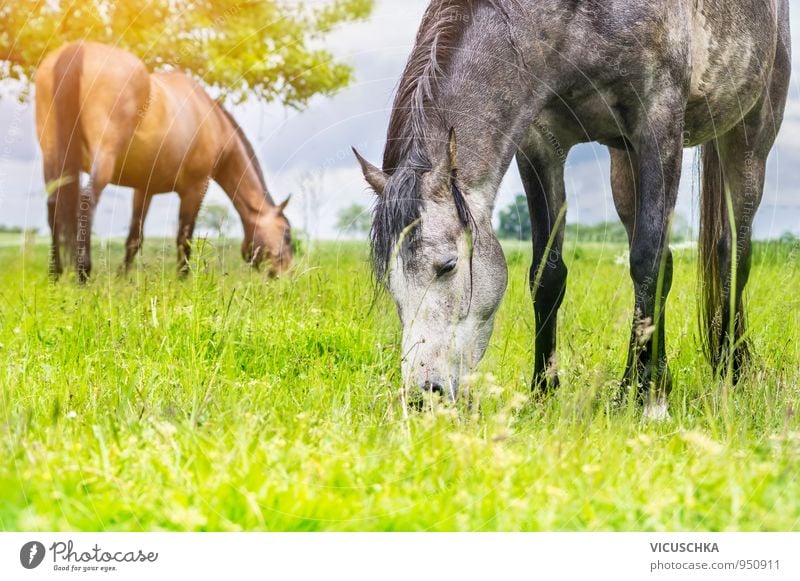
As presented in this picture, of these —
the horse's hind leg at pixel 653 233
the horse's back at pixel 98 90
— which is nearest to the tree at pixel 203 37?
the horse's back at pixel 98 90

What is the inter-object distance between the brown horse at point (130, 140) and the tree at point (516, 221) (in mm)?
1832

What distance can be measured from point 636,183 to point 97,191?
174 inches

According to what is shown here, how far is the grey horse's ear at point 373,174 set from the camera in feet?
10.2

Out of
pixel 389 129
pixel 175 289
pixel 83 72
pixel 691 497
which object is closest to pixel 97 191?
pixel 83 72

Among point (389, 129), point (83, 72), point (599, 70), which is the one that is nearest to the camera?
point (389, 129)

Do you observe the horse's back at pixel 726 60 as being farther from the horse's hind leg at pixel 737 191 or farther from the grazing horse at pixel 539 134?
the horse's hind leg at pixel 737 191

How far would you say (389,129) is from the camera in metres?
3.24

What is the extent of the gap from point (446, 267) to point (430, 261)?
73 mm

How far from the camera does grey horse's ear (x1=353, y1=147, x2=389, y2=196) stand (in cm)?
310

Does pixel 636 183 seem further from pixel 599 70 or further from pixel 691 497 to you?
pixel 691 497

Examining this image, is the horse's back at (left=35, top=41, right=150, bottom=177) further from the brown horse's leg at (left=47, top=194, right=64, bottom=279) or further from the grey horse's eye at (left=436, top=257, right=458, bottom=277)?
the grey horse's eye at (left=436, top=257, right=458, bottom=277)

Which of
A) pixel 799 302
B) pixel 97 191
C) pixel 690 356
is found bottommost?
pixel 690 356

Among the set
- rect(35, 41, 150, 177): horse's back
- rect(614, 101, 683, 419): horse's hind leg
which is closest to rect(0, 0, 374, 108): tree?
rect(35, 41, 150, 177): horse's back

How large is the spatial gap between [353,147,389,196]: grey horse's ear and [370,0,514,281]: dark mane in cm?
6
